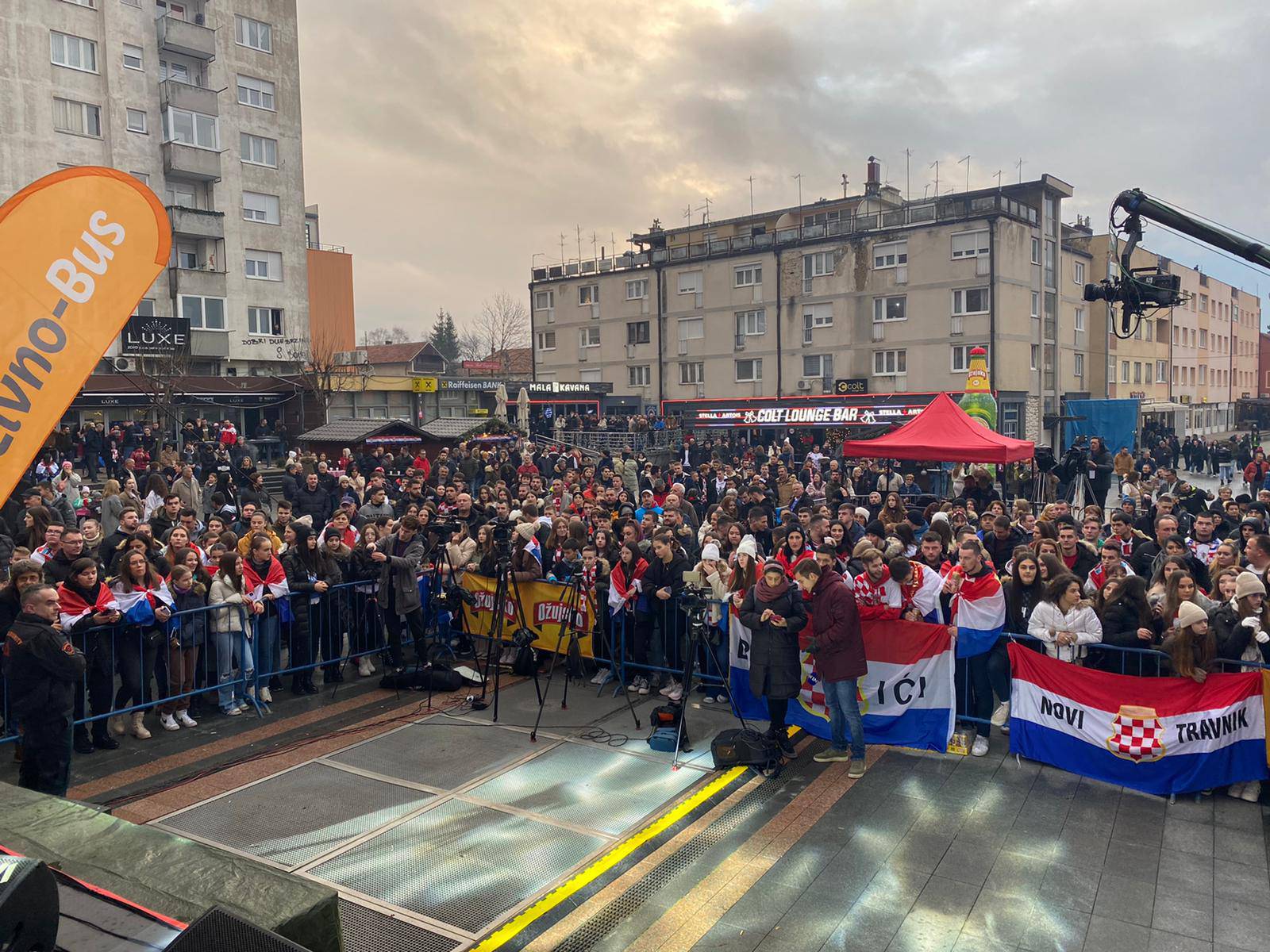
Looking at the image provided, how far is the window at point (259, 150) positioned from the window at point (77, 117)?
234 inches

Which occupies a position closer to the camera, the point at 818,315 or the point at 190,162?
the point at 190,162

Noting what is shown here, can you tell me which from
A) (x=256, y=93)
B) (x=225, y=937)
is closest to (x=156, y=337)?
(x=256, y=93)

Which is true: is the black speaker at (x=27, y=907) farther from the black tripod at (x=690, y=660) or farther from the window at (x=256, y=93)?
the window at (x=256, y=93)

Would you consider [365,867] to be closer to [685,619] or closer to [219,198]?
[685,619]

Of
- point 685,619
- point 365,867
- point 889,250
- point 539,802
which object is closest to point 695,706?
point 685,619

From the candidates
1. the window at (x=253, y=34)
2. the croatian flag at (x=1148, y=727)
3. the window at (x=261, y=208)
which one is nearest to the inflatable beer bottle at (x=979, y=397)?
the croatian flag at (x=1148, y=727)

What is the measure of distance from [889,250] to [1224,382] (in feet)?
173

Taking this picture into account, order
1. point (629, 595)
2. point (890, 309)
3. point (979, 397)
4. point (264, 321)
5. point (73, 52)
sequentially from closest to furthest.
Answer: point (629, 595) < point (979, 397) < point (73, 52) < point (264, 321) < point (890, 309)

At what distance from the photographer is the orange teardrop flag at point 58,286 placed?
5.07 m

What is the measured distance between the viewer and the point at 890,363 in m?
45.5

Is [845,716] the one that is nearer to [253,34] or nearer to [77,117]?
[77,117]

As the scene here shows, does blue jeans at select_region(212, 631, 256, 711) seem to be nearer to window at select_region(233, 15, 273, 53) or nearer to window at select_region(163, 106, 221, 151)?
window at select_region(163, 106, 221, 151)

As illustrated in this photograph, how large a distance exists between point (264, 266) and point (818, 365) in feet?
90.2

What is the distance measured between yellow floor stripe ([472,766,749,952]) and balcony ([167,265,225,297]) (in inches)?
1493
